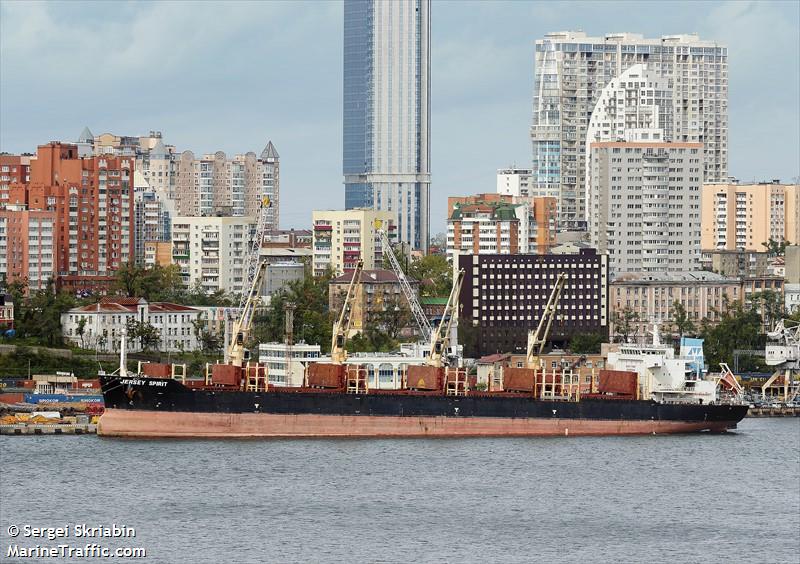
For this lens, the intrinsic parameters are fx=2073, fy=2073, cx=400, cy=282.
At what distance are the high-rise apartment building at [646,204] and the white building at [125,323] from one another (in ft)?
113

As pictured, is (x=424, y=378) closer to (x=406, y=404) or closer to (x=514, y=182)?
(x=406, y=404)

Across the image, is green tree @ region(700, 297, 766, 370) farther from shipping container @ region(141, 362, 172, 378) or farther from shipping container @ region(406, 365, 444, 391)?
shipping container @ region(141, 362, 172, 378)

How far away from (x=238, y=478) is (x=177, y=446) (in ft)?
30.0

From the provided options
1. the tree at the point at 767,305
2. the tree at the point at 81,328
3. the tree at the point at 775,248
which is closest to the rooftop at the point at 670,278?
the tree at the point at 767,305

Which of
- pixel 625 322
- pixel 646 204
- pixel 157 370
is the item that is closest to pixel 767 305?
pixel 625 322

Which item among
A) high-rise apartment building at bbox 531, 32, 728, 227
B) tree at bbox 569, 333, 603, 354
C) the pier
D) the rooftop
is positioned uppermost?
high-rise apartment building at bbox 531, 32, 728, 227

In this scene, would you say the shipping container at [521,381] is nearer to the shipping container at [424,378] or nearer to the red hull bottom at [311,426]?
the red hull bottom at [311,426]

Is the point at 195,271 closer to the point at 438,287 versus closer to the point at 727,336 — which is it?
the point at 438,287

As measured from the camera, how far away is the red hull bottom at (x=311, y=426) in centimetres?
7500

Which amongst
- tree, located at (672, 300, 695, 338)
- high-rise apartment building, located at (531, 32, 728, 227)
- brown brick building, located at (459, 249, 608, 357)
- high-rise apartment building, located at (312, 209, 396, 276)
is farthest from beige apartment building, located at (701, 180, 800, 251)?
brown brick building, located at (459, 249, 608, 357)

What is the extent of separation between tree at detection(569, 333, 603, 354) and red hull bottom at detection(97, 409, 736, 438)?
3321 cm

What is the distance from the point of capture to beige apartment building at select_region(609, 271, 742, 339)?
12526cm

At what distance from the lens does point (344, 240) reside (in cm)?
14400

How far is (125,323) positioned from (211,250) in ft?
117
